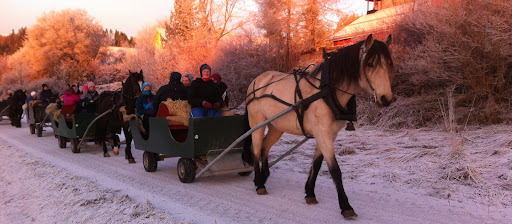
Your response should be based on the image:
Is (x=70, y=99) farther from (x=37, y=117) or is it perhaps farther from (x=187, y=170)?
(x=187, y=170)

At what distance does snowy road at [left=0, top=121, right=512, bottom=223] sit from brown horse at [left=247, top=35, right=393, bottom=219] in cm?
36

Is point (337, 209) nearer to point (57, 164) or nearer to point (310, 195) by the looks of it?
point (310, 195)

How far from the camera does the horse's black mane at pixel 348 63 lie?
12.4 feet

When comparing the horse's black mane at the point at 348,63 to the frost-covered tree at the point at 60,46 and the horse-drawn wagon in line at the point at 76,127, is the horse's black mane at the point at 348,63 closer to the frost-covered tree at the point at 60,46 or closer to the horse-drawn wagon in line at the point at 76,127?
the horse-drawn wagon in line at the point at 76,127

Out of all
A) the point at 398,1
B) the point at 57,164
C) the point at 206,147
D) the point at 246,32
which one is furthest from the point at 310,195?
the point at 246,32

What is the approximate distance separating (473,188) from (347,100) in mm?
2305

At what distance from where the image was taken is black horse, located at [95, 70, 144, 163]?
800 centimetres

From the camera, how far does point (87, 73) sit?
40719 mm

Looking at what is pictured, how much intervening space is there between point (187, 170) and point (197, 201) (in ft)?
3.47

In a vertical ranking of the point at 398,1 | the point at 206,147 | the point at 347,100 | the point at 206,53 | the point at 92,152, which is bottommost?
the point at 92,152

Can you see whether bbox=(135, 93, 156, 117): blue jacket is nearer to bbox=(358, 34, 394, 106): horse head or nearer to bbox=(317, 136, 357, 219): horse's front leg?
bbox=(317, 136, 357, 219): horse's front leg

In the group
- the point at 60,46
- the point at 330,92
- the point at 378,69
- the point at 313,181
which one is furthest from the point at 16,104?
the point at 60,46

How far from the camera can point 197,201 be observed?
15.8 feet

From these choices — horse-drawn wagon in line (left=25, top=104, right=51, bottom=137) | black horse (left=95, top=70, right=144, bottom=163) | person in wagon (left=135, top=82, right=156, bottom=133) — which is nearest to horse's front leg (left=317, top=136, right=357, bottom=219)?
person in wagon (left=135, top=82, right=156, bottom=133)
